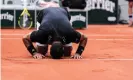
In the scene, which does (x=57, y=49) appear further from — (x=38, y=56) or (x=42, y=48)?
(x=42, y=48)

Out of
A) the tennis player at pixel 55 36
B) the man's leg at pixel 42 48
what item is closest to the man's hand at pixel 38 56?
the tennis player at pixel 55 36

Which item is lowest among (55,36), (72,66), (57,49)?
(72,66)

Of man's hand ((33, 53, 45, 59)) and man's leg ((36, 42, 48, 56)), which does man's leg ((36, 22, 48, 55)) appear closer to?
man's leg ((36, 42, 48, 56))

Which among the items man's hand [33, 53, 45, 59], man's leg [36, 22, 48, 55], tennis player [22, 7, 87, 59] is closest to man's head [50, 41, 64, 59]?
tennis player [22, 7, 87, 59]

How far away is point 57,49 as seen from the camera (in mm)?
5652

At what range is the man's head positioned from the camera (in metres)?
5.62

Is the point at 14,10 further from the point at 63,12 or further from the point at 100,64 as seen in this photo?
the point at 100,64

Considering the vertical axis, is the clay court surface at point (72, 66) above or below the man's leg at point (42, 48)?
below

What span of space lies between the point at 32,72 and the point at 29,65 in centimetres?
58

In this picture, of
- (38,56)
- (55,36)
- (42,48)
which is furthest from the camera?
(42,48)

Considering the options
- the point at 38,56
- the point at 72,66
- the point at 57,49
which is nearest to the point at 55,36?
the point at 57,49

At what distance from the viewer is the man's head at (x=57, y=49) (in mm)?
5623

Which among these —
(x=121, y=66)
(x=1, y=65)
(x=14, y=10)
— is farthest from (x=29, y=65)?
(x=14, y=10)

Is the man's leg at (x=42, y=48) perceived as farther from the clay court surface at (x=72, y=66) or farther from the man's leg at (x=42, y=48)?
the clay court surface at (x=72, y=66)
